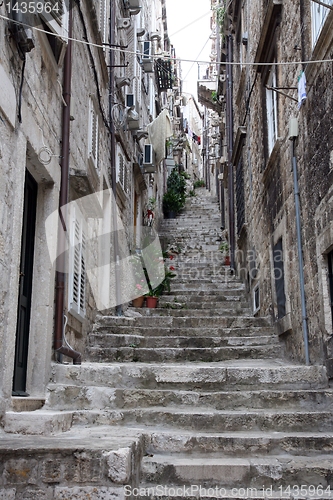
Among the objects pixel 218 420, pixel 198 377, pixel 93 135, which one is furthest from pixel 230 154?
pixel 218 420

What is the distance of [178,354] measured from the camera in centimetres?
665

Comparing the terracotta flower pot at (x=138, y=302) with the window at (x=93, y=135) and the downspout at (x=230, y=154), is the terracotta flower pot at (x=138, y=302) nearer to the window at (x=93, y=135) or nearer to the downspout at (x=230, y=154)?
the downspout at (x=230, y=154)

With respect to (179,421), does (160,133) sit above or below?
above

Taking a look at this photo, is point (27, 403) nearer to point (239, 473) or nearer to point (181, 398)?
point (181, 398)

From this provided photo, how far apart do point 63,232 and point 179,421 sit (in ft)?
7.37

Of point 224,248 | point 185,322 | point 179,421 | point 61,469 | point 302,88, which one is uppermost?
point 224,248

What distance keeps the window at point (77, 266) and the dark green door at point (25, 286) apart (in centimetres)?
99

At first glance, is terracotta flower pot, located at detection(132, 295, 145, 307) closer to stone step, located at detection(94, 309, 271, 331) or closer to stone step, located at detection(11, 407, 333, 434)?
stone step, located at detection(94, 309, 271, 331)

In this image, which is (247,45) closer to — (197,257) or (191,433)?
(197,257)

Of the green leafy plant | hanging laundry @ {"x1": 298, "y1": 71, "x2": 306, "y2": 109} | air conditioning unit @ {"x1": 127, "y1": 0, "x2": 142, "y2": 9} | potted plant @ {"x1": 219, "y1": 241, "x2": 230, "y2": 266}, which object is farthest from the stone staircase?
air conditioning unit @ {"x1": 127, "y1": 0, "x2": 142, "y2": 9}

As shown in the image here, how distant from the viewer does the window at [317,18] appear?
5191mm

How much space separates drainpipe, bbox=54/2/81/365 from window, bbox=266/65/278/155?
3.06 m

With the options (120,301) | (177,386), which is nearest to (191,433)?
(177,386)

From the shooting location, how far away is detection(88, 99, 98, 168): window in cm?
759
